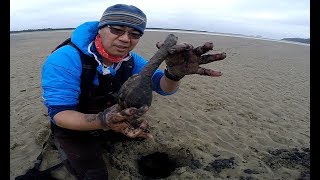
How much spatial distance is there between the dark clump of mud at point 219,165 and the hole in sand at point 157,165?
50 cm

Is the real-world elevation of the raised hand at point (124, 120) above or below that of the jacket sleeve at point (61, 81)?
below

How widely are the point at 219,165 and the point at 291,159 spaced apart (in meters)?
1.16

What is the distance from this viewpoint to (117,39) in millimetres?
3172

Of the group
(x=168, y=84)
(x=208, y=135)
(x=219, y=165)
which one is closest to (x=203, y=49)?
(x=168, y=84)

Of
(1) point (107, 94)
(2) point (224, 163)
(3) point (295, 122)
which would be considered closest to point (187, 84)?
(3) point (295, 122)

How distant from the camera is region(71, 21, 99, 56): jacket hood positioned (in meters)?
3.27

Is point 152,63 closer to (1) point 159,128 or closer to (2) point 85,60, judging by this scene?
(2) point 85,60

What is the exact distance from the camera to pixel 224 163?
429 centimetres

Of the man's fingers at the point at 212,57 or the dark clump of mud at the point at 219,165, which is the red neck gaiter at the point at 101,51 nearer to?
the man's fingers at the point at 212,57

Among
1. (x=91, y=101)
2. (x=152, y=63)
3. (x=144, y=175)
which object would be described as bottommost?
(x=144, y=175)

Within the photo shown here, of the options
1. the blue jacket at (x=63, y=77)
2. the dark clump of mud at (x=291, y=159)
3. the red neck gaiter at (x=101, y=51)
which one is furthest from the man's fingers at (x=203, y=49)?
the dark clump of mud at (x=291, y=159)

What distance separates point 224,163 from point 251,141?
3.51 ft

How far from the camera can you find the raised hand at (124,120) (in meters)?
2.34

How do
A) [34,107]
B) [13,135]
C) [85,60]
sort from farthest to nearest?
[34,107] < [13,135] < [85,60]
